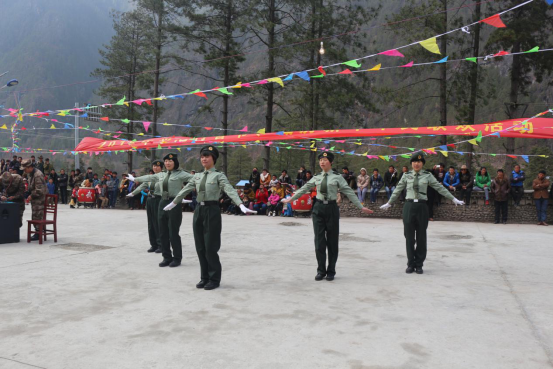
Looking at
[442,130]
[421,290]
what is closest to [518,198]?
[442,130]

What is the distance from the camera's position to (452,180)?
47.6 ft

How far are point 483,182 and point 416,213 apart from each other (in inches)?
350

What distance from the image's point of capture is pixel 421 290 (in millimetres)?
5461

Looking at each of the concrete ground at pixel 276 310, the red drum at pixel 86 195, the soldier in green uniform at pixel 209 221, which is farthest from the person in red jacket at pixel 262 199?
the soldier in green uniform at pixel 209 221

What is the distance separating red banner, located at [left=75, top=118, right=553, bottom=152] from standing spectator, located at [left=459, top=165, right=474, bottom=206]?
183cm

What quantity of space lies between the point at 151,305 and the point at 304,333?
1801 millimetres

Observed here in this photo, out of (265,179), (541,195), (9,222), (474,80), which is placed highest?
(474,80)

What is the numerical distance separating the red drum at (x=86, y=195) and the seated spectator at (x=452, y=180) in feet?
48.9

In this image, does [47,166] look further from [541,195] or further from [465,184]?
[541,195]

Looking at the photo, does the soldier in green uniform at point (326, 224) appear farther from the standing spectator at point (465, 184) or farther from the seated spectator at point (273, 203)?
the seated spectator at point (273, 203)

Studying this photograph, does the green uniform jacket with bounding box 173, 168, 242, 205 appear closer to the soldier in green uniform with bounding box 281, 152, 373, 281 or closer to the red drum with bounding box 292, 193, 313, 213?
the soldier in green uniform with bounding box 281, 152, 373, 281

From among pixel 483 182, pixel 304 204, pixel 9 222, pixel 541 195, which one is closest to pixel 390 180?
pixel 483 182

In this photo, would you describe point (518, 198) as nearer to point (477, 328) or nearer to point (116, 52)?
point (477, 328)

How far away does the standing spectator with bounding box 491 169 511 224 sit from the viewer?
1327 centimetres
